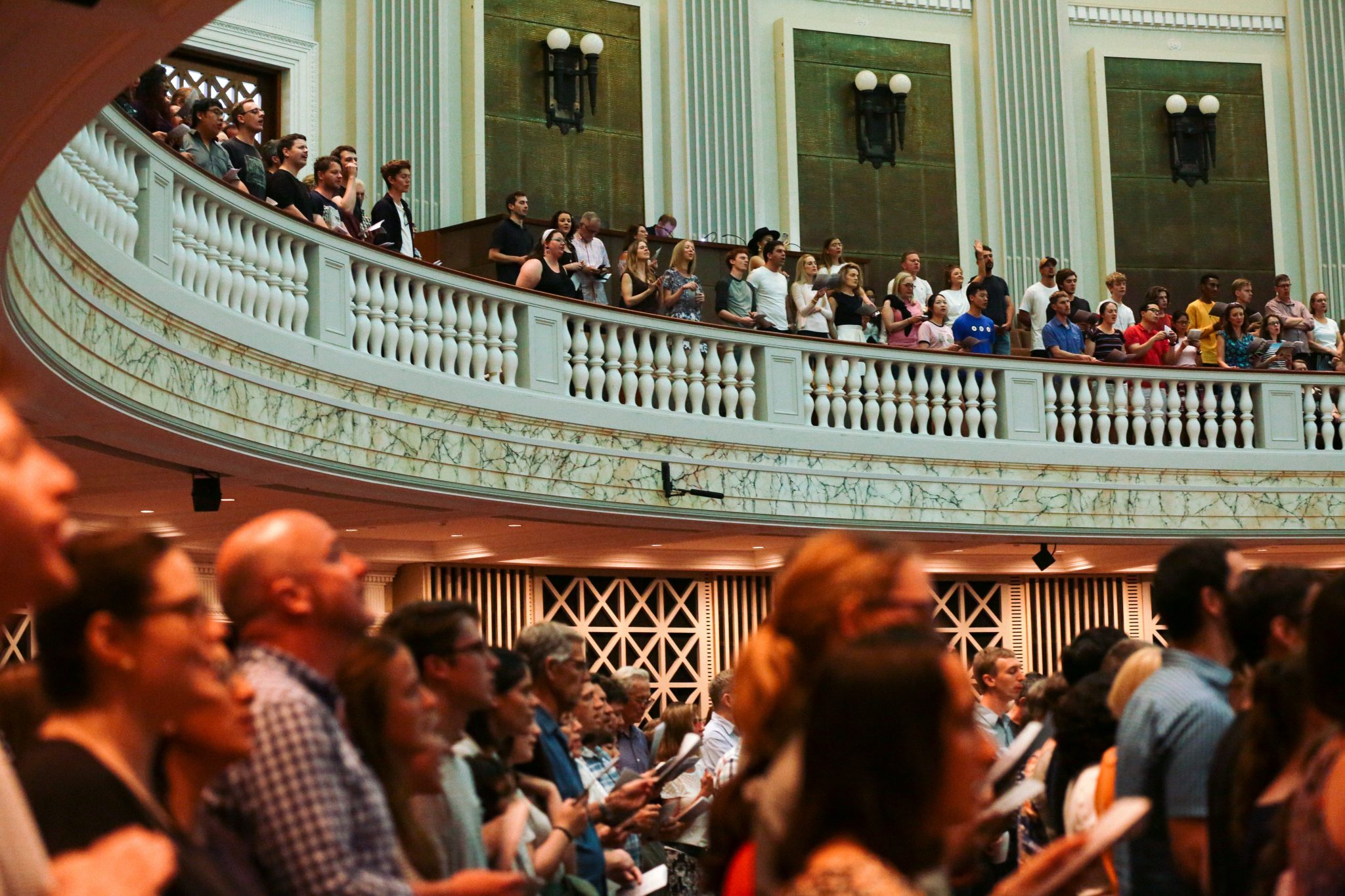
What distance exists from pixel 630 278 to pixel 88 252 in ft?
16.1

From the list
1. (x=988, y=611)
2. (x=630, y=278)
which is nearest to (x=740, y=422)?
(x=630, y=278)

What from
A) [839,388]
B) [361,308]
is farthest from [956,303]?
[361,308]

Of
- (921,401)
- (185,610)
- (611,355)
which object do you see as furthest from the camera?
(921,401)

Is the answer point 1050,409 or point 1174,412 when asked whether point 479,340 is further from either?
point 1174,412

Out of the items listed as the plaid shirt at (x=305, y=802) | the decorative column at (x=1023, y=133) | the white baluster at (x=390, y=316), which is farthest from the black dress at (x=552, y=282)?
the plaid shirt at (x=305, y=802)

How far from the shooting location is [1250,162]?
1922cm

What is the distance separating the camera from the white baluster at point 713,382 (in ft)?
40.3

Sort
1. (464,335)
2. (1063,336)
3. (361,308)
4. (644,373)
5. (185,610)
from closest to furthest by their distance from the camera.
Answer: (185,610) → (361,308) → (464,335) → (644,373) → (1063,336)

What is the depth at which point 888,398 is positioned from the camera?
1296cm

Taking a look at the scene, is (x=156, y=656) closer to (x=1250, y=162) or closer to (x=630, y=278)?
(x=630, y=278)

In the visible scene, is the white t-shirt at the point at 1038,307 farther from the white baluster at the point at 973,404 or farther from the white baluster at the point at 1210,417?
the white baluster at the point at 973,404

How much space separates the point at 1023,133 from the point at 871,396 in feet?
21.7

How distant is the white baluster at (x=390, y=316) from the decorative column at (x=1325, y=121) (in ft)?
38.3

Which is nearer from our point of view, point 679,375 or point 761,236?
point 679,375
